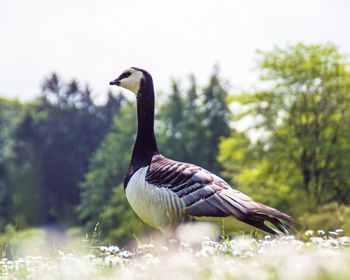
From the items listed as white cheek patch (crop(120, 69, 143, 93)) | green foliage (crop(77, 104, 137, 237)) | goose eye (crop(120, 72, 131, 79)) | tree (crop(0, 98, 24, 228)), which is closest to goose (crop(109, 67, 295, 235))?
white cheek patch (crop(120, 69, 143, 93))

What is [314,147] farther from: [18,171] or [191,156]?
[18,171]

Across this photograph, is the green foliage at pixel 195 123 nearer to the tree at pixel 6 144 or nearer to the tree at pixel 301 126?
the tree at pixel 301 126

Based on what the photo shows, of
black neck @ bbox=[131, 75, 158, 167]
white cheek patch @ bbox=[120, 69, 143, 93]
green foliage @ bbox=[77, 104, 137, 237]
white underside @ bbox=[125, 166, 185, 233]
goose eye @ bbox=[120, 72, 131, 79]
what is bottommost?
green foliage @ bbox=[77, 104, 137, 237]

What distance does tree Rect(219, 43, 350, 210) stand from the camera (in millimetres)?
30359

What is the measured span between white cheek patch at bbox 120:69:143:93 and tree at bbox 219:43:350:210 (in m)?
22.4

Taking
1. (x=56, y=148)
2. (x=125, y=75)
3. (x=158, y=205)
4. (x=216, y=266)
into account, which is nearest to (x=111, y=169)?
(x=56, y=148)

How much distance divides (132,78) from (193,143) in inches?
1607

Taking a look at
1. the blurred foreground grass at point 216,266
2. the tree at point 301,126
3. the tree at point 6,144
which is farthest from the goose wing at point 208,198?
the tree at point 6,144

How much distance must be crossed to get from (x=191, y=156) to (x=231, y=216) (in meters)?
43.0

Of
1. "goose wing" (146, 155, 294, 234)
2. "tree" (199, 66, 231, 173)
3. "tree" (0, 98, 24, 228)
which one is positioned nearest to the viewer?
"goose wing" (146, 155, 294, 234)

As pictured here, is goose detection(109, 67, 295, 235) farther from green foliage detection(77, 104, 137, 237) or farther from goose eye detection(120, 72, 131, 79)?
green foliage detection(77, 104, 137, 237)

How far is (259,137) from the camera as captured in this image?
105 feet

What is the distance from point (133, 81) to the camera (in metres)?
8.76

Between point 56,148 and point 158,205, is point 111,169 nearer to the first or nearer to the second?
point 56,148
